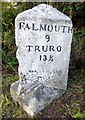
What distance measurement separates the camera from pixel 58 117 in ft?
8.86

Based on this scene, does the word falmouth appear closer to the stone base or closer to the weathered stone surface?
the weathered stone surface

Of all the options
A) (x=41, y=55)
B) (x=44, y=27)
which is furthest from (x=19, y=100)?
(x=44, y=27)

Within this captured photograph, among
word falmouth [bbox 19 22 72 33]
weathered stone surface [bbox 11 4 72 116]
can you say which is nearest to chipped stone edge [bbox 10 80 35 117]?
weathered stone surface [bbox 11 4 72 116]

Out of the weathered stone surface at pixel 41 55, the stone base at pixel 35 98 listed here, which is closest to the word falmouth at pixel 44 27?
the weathered stone surface at pixel 41 55

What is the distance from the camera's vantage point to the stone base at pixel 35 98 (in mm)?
2703

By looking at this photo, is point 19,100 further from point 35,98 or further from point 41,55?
point 41,55

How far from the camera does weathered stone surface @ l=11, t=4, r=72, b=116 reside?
2543mm

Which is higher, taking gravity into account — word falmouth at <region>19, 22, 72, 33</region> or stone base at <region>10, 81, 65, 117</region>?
word falmouth at <region>19, 22, 72, 33</region>

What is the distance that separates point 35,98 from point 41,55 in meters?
0.36

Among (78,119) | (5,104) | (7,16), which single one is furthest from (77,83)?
(7,16)

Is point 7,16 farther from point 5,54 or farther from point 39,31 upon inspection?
point 39,31

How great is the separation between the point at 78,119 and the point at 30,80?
1.66 feet

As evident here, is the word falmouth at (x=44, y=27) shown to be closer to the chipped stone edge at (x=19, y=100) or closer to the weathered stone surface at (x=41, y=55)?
the weathered stone surface at (x=41, y=55)

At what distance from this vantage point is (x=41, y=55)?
2662mm
